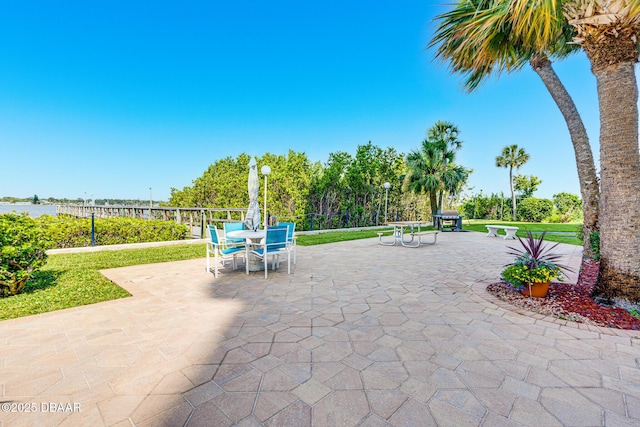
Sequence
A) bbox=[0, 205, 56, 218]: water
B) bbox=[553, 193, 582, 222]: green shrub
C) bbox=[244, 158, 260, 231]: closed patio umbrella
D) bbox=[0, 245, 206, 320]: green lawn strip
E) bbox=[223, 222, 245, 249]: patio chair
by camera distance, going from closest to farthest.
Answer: bbox=[0, 245, 206, 320]: green lawn strip → bbox=[0, 205, 56, 218]: water → bbox=[223, 222, 245, 249]: patio chair → bbox=[244, 158, 260, 231]: closed patio umbrella → bbox=[553, 193, 582, 222]: green shrub

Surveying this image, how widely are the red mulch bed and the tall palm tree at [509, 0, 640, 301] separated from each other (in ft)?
0.91

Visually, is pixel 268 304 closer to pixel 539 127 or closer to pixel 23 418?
pixel 23 418

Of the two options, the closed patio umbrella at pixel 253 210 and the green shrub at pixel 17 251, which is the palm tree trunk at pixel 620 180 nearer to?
the closed patio umbrella at pixel 253 210

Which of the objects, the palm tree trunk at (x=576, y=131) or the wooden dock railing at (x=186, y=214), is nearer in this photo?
the palm tree trunk at (x=576, y=131)

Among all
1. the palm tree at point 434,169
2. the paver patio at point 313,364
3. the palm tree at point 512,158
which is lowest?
the paver patio at point 313,364

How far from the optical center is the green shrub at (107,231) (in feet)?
25.0

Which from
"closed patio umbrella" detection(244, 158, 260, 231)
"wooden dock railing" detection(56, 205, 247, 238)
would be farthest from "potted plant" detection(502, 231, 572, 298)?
"wooden dock railing" detection(56, 205, 247, 238)

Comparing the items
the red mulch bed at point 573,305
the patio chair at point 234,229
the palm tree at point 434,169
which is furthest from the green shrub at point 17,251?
the palm tree at point 434,169

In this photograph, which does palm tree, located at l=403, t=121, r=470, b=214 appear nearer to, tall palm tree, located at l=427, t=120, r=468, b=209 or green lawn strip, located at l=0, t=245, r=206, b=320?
tall palm tree, located at l=427, t=120, r=468, b=209

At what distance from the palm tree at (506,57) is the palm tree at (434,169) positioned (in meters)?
10.3

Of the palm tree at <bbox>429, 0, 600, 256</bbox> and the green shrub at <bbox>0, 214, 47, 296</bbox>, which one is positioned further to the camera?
the palm tree at <bbox>429, 0, 600, 256</bbox>

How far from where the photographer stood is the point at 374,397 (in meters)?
1.74

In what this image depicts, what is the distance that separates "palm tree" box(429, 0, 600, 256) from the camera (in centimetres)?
409

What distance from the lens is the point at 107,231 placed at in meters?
8.33
